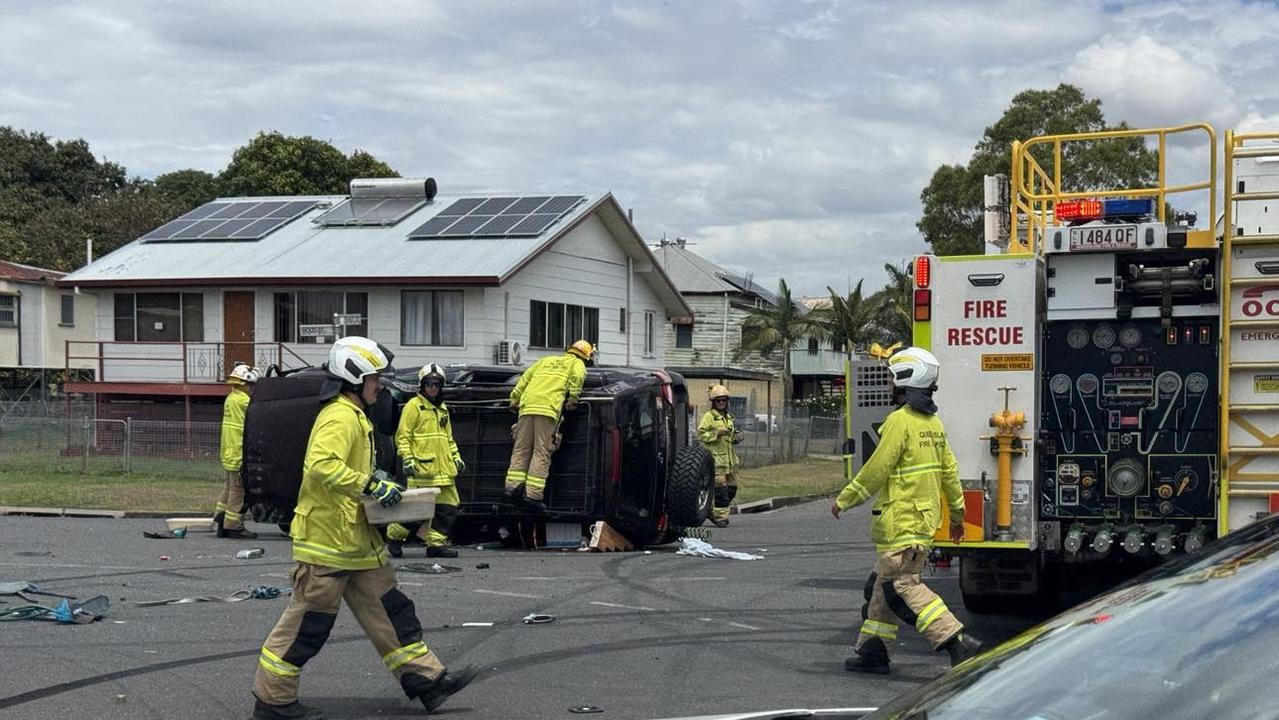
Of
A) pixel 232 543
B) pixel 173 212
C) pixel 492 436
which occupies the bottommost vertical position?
pixel 232 543

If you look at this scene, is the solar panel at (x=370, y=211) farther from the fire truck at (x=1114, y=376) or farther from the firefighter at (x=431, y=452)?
the fire truck at (x=1114, y=376)

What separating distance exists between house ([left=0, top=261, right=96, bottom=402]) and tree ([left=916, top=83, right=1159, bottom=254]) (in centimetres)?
2470

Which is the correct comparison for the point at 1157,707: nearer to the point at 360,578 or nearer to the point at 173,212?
the point at 360,578

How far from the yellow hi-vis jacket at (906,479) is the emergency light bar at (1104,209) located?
2171 millimetres

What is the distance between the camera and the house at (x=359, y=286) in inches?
1153

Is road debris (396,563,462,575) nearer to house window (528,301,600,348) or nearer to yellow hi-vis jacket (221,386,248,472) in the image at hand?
yellow hi-vis jacket (221,386,248,472)

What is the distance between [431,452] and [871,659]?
6.03m

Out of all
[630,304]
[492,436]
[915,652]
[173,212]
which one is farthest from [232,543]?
[173,212]

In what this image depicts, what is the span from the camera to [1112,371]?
31.0 feet

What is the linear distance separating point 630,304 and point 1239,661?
3202 centimetres

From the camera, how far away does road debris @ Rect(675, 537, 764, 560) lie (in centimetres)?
1409

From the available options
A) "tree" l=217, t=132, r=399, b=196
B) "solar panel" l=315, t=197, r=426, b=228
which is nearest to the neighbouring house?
"tree" l=217, t=132, r=399, b=196

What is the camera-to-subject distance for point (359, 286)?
96.7 feet

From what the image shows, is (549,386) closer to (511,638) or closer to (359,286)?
(511,638)
